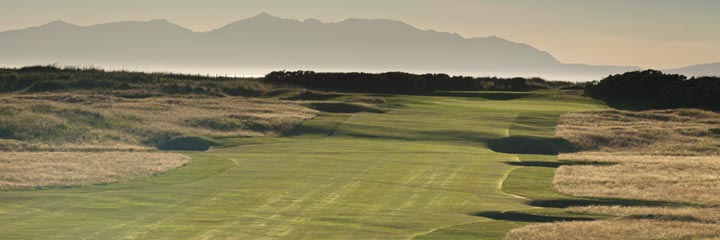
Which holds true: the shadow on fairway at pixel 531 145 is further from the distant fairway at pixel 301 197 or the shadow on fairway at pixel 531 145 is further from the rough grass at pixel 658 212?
the rough grass at pixel 658 212

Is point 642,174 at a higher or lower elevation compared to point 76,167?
lower

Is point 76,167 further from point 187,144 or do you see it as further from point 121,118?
point 121,118

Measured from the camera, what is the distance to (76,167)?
38.9 meters

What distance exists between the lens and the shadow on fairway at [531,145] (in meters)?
56.4

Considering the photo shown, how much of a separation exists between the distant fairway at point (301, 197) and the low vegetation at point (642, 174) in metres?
1.66

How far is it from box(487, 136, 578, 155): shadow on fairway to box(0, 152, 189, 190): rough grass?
759 inches

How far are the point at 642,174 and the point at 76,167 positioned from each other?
22.1 metres

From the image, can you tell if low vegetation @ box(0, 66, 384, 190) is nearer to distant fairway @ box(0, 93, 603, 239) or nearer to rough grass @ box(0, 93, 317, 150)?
rough grass @ box(0, 93, 317, 150)

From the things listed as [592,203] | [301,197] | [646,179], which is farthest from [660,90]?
[301,197]

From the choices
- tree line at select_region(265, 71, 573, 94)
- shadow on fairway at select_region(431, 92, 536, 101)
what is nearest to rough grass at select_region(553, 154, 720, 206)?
shadow on fairway at select_region(431, 92, 536, 101)

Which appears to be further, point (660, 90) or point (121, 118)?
point (660, 90)

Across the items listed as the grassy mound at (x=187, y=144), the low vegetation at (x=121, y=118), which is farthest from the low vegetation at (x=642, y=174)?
the grassy mound at (x=187, y=144)

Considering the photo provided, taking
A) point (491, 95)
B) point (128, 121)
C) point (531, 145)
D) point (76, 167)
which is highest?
point (491, 95)

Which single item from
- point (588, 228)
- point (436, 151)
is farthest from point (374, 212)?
point (436, 151)
